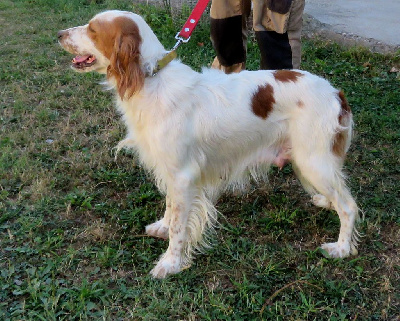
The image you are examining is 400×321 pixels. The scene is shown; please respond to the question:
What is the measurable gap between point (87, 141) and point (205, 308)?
228 cm

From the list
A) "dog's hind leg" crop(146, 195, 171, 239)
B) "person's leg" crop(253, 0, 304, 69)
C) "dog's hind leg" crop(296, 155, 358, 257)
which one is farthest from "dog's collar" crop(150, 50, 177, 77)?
"person's leg" crop(253, 0, 304, 69)

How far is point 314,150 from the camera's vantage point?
119 inches

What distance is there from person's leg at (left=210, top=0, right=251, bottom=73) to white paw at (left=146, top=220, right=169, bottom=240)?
5.93 feet

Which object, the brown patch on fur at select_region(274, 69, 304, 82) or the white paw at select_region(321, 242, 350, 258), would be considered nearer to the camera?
the brown patch on fur at select_region(274, 69, 304, 82)

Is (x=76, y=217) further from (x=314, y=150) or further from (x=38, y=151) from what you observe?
(x=314, y=150)

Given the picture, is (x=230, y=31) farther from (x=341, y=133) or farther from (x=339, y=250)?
(x=339, y=250)

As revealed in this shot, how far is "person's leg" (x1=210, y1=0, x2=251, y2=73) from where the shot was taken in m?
4.12

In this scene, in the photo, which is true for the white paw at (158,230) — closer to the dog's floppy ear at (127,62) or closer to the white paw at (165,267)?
the white paw at (165,267)

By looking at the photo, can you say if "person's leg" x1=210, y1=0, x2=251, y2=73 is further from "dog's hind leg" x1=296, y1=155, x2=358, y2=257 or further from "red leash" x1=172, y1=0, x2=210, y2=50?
"dog's hind leg" x1=296, y1=155, x2=358, y2=257

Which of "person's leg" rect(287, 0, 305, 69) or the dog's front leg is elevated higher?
Answer: "person's leg" rect(287, 0, 305, 69)

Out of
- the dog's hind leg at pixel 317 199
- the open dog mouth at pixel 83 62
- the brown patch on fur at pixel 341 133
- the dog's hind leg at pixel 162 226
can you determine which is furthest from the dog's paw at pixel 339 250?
the open dog mouth at pixel 83 62

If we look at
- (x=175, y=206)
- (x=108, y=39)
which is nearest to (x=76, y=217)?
(x=175, y=206)

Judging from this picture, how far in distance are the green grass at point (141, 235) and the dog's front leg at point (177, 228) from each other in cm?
Result: 8

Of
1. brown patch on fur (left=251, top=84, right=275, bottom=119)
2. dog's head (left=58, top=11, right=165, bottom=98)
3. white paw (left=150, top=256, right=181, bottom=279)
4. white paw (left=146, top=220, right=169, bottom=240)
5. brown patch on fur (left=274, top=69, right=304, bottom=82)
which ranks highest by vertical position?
dog's head (left=58, top=11, right=165, bottom=98)
